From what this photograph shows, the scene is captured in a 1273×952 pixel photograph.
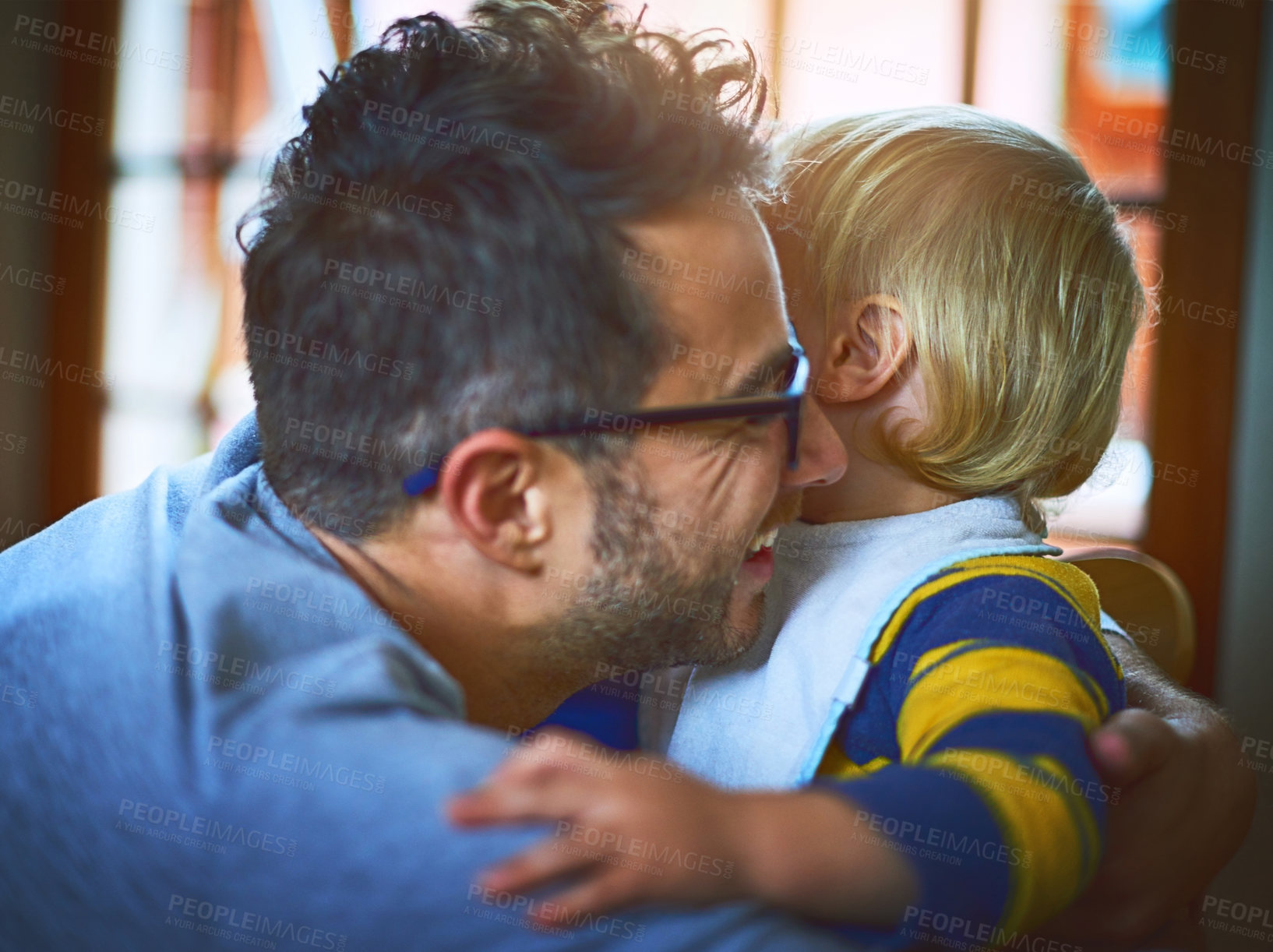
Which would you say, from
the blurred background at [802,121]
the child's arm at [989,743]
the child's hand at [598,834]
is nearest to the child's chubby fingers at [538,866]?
the child's hand at [598,834]

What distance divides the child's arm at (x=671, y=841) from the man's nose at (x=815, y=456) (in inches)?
19.4

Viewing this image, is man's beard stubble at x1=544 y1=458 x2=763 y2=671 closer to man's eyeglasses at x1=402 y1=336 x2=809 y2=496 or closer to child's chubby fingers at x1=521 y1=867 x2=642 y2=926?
man's eyeglasses at x1=402 y1=336 x2=809 y2=496

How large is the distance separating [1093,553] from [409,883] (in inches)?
58.8

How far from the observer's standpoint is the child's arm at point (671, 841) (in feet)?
2.20

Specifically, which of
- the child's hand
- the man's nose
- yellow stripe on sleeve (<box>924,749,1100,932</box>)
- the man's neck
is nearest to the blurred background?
the man's nose

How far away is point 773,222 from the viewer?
1332mm

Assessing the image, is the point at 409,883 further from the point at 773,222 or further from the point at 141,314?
the point at 141,314

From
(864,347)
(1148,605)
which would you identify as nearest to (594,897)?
(864,347)

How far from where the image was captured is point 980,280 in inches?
49.9

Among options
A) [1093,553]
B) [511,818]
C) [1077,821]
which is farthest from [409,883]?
[1093,553]

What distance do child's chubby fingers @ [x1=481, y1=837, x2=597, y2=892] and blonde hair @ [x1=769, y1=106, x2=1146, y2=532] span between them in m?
→ 0.78

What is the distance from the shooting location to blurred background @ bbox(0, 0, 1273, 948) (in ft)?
8.98

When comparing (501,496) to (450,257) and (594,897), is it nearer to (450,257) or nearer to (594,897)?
(450,257)

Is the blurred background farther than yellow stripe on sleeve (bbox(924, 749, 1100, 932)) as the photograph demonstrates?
Yes
